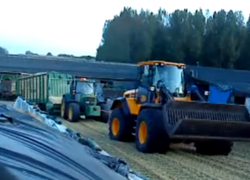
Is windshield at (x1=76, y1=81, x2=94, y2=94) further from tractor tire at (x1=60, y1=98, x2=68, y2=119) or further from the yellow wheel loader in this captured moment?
the yellow wheel loader

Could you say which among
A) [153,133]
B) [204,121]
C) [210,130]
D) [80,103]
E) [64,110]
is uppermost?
[204,121]

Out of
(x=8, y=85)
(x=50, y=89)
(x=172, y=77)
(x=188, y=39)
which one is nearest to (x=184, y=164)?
(x=172, y=77)

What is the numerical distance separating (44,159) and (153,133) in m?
6.26

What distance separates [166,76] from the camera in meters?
10.1

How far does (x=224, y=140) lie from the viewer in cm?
868

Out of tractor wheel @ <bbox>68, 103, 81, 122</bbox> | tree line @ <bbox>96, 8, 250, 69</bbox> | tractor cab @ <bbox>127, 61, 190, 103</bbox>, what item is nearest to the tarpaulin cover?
tractor cab @ <bbox>127, 61, 190, 103</bbox>

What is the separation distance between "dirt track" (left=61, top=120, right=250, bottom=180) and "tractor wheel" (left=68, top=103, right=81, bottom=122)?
596 cm

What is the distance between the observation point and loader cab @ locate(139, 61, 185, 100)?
10.0 metres

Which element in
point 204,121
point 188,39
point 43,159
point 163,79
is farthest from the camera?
point 188,39

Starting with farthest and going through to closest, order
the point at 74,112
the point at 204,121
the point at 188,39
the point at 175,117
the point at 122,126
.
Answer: the point at 188,39
the point at 74,112
the point at 122,126
the point at 175,117
the point at 204,121

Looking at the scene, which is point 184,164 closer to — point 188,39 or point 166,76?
point 166,76

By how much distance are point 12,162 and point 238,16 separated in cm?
4980

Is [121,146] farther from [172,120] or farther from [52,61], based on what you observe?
[52,61]

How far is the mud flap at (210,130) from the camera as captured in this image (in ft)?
27.0
